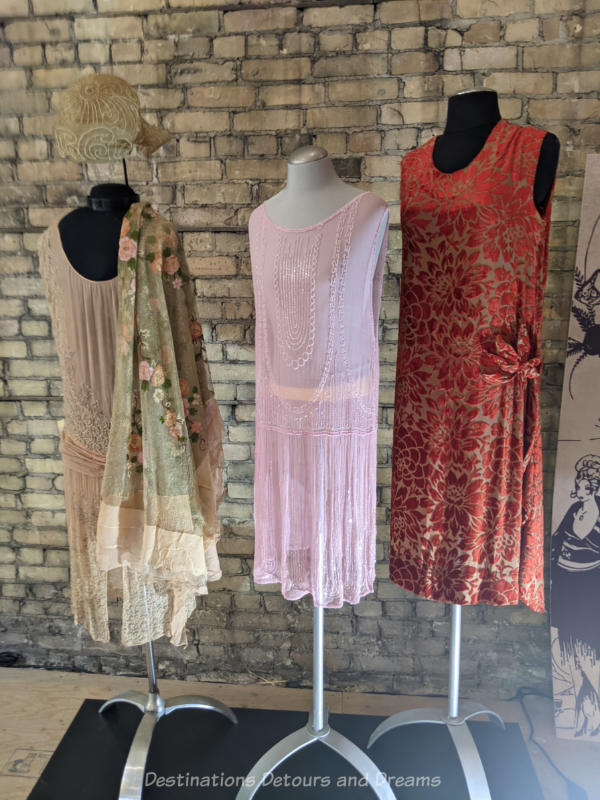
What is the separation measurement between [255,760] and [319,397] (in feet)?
4.15

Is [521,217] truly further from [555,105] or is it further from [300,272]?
[555,105]

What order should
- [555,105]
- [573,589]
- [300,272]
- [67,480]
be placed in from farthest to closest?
[573,589] < [555,105] < [67,480] < [300,272]

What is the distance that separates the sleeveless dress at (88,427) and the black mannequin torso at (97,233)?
20 millimetres

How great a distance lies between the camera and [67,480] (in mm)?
1617

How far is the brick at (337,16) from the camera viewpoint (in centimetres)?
180

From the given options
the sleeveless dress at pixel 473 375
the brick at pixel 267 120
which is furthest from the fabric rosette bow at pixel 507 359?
the brick at pixel 267 120

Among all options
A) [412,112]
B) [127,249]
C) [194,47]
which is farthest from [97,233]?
[412,112]

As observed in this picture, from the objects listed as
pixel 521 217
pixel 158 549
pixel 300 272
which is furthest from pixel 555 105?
pixel 158 549

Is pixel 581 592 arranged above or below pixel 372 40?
below

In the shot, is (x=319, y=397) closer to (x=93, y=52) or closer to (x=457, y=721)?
(x=457, y=721)

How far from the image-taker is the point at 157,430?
1467mm

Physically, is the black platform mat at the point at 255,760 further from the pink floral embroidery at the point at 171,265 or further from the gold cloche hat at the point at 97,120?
the gold cloche hat at the point at 97,120

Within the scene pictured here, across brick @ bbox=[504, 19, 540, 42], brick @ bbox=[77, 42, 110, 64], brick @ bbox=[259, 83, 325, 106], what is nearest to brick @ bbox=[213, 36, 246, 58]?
brick @ bbox=[259, 83, 325, 106]

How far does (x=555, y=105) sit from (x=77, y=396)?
163 cm
